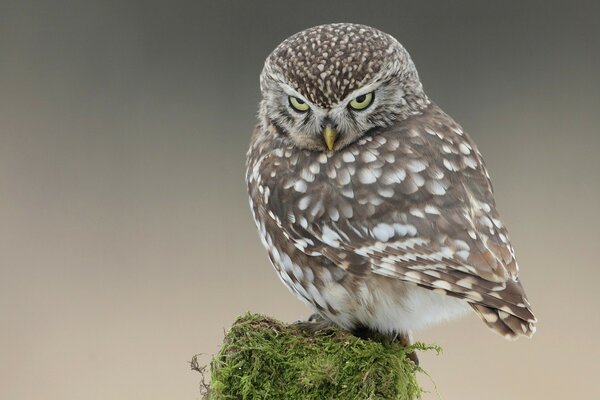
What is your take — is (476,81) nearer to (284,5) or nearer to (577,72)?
(577,72)

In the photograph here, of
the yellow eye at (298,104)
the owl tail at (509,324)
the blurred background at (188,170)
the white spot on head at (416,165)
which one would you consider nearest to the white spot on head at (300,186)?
the yellow eye at (298,104)

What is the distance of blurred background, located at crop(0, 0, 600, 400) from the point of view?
5.97 meters

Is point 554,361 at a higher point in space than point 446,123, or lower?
lower

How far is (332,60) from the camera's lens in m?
3.53

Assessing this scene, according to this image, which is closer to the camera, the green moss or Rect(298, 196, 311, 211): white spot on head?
A: the green moss

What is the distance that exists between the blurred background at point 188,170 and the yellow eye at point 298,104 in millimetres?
2350

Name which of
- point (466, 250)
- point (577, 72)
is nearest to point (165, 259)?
point (577, 72)

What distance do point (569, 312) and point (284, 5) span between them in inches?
95.0

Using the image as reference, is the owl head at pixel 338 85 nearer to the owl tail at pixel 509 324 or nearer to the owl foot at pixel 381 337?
the owl foot at pixel 381 337

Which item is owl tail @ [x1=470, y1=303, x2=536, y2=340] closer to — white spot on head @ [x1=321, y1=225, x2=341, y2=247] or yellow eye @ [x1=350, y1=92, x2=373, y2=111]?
white spot on head @ [x1=321, y1=225, x2=341, y2=247]

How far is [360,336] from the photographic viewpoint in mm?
3611

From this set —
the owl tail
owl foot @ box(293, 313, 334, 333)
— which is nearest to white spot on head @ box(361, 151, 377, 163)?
owl foot @ box(293, 313, 334, 333)

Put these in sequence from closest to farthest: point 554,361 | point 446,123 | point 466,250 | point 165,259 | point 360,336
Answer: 1. point 466,250
2. point 360,336
3. point 446,123
4. point 554,361
5. point 165,259

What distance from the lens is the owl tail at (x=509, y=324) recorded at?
Result: 320 centimetres
